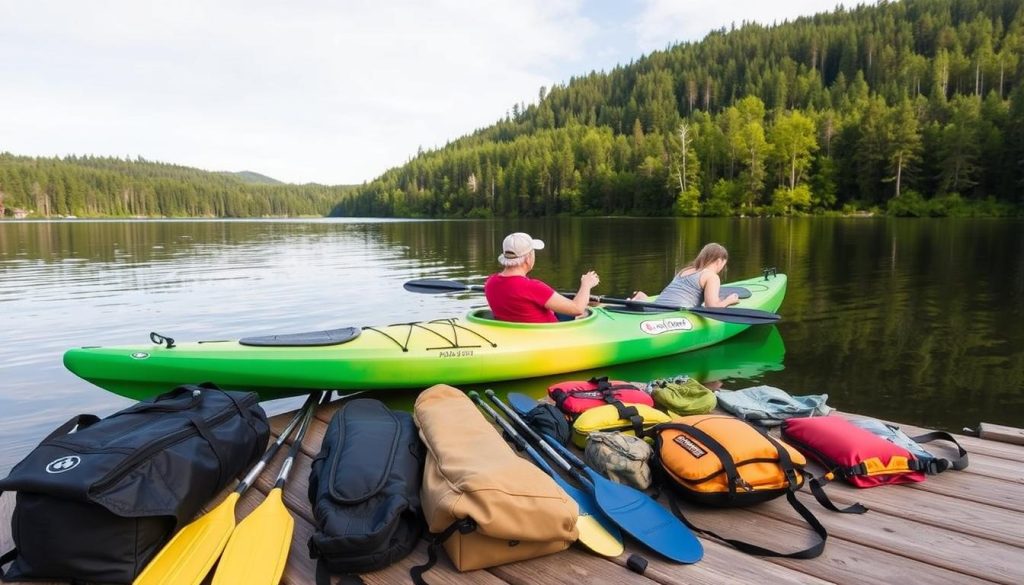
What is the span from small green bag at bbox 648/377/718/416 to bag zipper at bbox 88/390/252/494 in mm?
3122

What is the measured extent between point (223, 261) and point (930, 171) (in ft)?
184

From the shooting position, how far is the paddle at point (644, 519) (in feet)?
8.32

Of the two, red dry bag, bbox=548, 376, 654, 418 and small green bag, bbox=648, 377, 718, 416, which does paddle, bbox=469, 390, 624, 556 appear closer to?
red dry bag, bbox=548, 376, 654, 418

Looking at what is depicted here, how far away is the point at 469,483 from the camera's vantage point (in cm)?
237

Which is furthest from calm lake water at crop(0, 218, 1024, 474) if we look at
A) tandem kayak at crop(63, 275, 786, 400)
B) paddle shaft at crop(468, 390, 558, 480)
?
paddle shaft at crop(468, 390, 558, 480)

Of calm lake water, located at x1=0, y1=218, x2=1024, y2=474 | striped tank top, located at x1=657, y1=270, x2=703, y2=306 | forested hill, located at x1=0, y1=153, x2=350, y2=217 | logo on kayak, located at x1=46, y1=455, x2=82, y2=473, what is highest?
forested hill, located at x1=0, y1=153, x2=350, y2=217

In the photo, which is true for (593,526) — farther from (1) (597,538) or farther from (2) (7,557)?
(2) (7,557)

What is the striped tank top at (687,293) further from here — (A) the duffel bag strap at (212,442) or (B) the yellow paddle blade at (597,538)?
(A) the duffel bag strap at (212,442)

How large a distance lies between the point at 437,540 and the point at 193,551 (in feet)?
3.60

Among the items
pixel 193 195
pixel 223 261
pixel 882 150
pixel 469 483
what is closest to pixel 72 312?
pixel 223 261

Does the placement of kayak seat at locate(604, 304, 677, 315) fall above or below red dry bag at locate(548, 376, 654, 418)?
above

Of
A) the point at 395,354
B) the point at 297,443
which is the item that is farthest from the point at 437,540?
the point at 395,354

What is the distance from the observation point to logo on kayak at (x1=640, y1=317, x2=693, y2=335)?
7.46 meters

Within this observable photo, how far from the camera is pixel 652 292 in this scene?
13781mm
